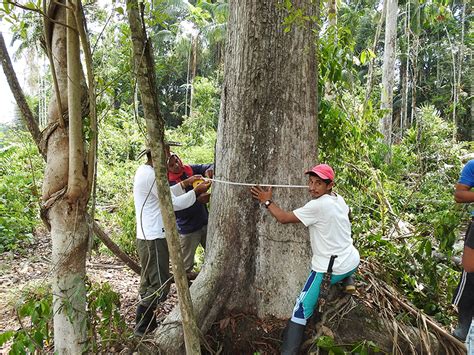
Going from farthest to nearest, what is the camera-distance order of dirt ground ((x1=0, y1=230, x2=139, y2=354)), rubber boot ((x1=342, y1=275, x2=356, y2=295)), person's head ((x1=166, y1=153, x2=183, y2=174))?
1. dirt ground ((x1=0, y1=230, x2=139, y2=354))
2. person's head ((x1=166, y1=153, x2=183, y2=174))
3. rubber boot ((x1=342, y1=275, x2=356, y2=295))

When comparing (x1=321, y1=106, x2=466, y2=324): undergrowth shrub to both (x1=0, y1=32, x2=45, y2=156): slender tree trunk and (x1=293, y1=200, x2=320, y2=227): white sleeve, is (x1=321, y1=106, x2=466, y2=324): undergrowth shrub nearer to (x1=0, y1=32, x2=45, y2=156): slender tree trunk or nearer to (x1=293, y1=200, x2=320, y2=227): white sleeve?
(x1=293, y1=200, x2=320, y2=227): white sleeve

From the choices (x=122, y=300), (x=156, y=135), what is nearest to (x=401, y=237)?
(x=122, y=300)

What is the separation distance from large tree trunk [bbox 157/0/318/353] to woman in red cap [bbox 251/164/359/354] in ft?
0.37

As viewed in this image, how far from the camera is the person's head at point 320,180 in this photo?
2916 millimetres

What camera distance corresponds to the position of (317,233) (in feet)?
10.0

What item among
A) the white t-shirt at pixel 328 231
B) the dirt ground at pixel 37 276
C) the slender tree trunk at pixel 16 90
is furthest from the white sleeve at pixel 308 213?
the dirt ground at pixel 37 276

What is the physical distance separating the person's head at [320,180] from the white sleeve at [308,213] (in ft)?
0.35

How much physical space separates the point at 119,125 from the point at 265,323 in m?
12.3

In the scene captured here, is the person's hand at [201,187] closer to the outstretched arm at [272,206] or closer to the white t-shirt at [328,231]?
the outstretched arm at [272,206]

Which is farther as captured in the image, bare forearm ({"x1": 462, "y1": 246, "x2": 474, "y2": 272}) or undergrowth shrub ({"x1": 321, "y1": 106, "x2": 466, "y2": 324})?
undergrowth shrub ({"x1": 321, "y1": 106, "x2": 466, "y2": 324})

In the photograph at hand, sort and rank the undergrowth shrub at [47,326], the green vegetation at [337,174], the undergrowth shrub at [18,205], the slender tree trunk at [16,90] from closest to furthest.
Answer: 1. the slender tree trunk at [16,90]
2. the undergrowth shrub at [47,326]
3. the green vegetation at [337,174]
4. the undergrowth shrub at [18,205]

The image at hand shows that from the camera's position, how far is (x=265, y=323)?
3.12 meters

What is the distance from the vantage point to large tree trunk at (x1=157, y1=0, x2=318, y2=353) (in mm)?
3039

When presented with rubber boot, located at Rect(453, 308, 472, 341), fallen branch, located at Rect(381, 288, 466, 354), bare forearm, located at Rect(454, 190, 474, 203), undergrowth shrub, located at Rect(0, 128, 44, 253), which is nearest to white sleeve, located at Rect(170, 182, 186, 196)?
fallen branch, located at Rect(381, 288, 466, 354)
